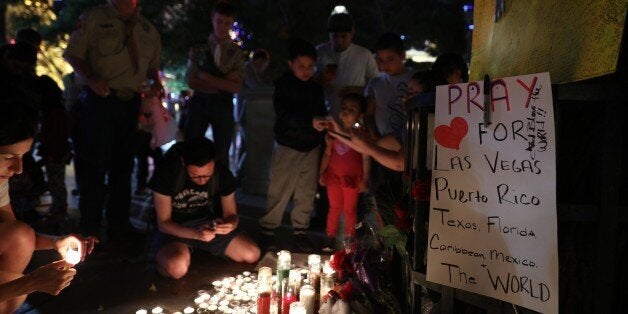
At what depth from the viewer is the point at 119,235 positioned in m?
4.74

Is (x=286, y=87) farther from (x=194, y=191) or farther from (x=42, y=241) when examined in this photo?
(x=42, y=241)

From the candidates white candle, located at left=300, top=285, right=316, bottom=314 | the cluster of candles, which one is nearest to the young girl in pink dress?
the cluster of candles

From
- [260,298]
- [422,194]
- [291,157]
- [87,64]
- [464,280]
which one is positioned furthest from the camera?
[291,157]

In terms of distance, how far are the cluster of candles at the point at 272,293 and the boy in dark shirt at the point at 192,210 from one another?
448 mm

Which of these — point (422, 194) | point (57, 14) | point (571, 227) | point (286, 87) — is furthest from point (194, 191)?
point (57, 14)

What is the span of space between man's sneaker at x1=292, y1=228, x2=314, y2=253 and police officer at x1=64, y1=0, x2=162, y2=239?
170cm

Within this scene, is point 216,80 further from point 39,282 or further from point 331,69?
point 39,282

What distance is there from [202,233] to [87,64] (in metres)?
2.01

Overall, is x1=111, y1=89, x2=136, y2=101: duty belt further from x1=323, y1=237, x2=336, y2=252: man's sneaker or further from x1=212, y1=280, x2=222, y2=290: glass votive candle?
x1=323, y1=237, x2=336, y2=252: man's sneaker

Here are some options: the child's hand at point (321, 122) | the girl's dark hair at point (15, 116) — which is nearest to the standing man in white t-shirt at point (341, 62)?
the child's hand at point (321, 122)

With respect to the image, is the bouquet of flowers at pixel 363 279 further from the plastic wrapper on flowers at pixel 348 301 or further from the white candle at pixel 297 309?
the white candle at pixel 297 309

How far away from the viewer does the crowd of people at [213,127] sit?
4016 millimetres

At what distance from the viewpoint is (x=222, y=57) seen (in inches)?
204

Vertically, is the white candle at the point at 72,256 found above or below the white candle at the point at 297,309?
above
